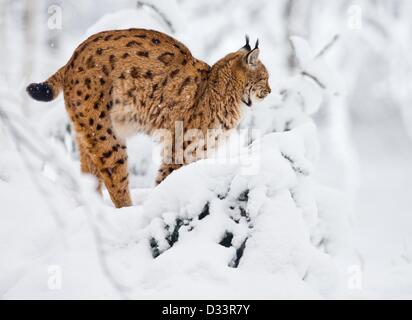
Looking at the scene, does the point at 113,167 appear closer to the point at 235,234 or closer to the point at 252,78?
the point at 252,78

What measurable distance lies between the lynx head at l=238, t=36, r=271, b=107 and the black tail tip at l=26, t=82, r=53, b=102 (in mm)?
1777

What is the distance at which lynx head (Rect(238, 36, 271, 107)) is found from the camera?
19.4ft

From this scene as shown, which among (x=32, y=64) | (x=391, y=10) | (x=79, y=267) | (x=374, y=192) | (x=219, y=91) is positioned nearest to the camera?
(x=79, y=267)

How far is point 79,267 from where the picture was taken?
3.97 m

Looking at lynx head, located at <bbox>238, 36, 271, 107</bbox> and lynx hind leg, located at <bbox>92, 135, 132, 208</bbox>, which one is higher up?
lynx head, located at <bbox>238, 36, 271, 107</bbox>

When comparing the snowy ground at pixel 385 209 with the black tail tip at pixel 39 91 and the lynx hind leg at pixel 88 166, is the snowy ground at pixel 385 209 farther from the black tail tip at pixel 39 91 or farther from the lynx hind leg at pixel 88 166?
the black tail tip at pixel 39 91

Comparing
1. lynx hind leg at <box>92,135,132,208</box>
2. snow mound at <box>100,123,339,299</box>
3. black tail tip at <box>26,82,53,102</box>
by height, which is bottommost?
snow mound at <box>100,123,339,299</box>

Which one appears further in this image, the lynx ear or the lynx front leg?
the lynx ear

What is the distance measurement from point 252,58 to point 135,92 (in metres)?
1.12

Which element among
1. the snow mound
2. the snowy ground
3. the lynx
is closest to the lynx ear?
the lynx

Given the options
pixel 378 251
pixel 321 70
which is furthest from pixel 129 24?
pixel 378 251

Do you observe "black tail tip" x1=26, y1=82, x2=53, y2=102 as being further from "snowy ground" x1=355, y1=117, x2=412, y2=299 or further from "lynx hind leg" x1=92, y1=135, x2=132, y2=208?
"snowy ground" x1=355, y1=117, x2=412, y2=299

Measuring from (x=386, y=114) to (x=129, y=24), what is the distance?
17148 millimetres

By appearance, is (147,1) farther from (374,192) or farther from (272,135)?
(374,192)
